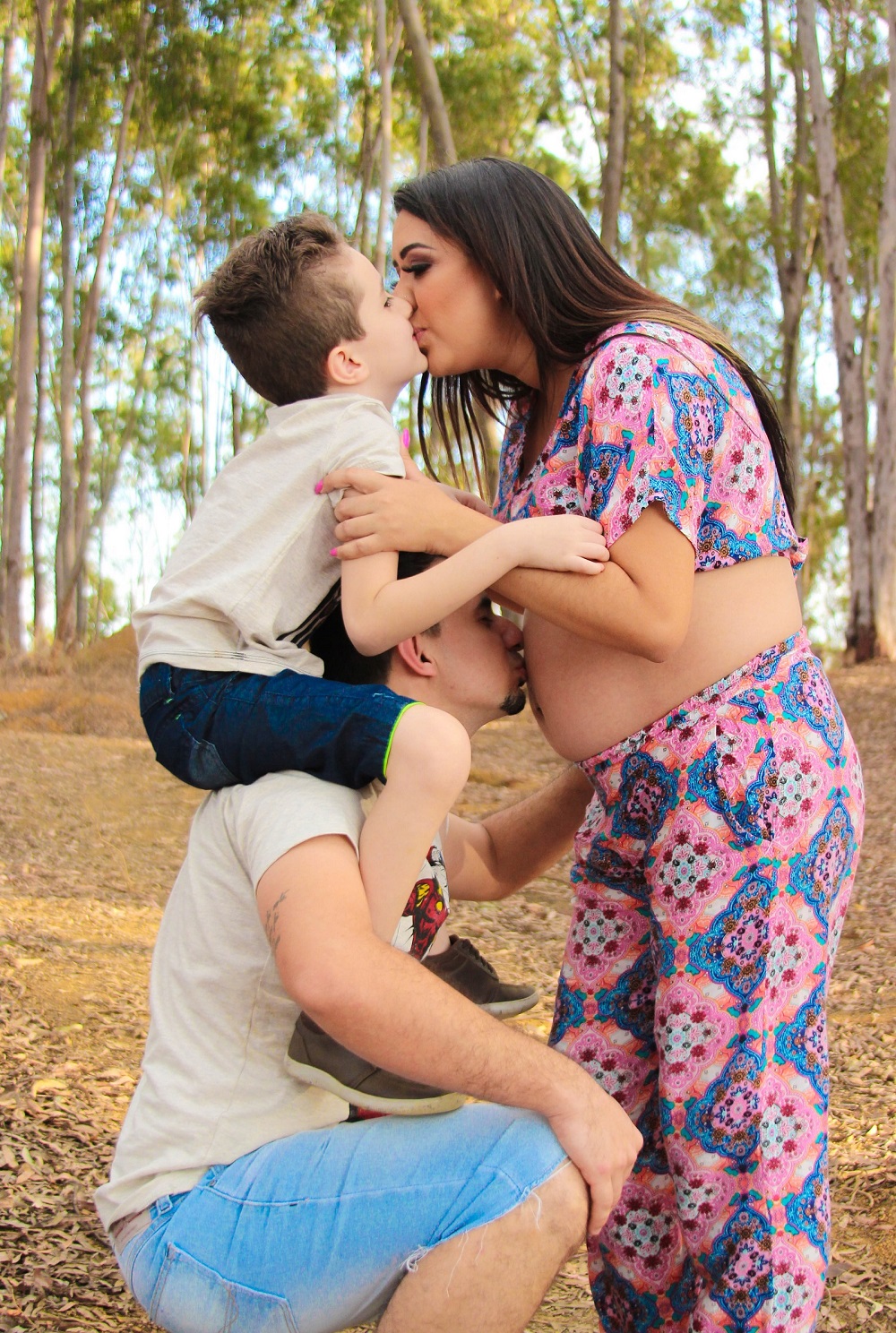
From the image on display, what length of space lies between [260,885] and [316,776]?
21 cm

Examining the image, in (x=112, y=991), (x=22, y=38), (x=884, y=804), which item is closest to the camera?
(x=112, y=991)

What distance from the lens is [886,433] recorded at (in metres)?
12.0

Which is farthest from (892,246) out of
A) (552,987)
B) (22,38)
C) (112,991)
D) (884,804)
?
(22,38)

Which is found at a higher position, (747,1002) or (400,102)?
(400,102)

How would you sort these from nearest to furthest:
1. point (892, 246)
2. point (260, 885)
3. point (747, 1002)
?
point (260, 885) < point (747, 1002) < point (892, 246)

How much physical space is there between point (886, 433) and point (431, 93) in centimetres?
665

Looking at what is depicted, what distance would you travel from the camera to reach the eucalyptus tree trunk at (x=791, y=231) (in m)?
15.2

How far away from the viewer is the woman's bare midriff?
6.27 ft

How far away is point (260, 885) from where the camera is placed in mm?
1553

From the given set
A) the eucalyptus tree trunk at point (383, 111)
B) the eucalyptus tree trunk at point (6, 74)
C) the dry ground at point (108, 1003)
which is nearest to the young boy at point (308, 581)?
the dry ground at point (108, 1003)

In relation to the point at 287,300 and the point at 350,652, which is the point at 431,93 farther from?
the point at 350,652

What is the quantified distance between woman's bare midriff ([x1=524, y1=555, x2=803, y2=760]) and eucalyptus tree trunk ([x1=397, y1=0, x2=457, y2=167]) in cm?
502

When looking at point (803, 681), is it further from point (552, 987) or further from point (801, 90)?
point (801, 90)

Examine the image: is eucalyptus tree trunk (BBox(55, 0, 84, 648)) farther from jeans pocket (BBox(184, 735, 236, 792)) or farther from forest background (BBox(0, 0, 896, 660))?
jeans pocket (BBox(184, 735, 236, 792))
